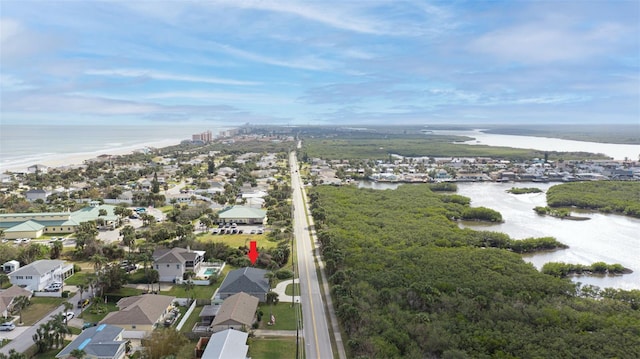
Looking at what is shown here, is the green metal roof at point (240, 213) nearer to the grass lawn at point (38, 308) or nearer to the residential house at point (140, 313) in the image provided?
the grass lawn at point (38, 308)

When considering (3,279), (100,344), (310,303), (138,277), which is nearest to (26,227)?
(3,279)

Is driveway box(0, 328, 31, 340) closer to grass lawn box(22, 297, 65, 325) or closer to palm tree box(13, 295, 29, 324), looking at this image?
grass lawn box(22, 297, 65, 325)

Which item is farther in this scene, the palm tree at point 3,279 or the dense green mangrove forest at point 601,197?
the dense green mangrove forest at point 601,197

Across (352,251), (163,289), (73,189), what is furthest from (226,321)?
(73,189)

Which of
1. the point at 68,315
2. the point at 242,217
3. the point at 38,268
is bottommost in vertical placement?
the point at 68,315

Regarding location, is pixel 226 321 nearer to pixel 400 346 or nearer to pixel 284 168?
pixel 400 346

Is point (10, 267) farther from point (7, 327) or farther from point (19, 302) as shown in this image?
point (7, 327)

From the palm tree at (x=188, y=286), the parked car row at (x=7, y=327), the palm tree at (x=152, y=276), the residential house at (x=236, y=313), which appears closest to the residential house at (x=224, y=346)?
the residential house at (x=236, y=313)
